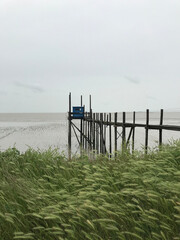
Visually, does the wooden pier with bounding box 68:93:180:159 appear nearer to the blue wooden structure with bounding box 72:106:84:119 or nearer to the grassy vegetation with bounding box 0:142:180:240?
the blue wooden structure with bounding box 72:106:84:119

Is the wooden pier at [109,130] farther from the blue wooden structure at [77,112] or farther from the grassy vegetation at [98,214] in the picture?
the grassy vegetation at [98,214]

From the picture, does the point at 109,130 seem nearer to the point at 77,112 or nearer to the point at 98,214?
the point at 77,112

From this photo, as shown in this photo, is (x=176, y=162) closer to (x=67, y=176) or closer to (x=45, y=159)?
(x=67, y=176)

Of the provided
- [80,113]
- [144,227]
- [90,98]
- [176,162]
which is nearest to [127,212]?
[144,227]

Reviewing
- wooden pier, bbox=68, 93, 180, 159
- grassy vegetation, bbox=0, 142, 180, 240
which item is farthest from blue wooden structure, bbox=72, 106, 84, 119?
grassy vegetation, bbox=0, 142, 180, 240

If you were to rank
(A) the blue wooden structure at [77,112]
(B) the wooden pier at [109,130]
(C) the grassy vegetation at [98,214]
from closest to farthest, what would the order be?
(C) the grassy vegetation at [98,214]
(B) the wooden pier at [109,130]
(A) the blue wooden structure at [77,112]

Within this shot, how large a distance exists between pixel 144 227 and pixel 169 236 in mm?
310

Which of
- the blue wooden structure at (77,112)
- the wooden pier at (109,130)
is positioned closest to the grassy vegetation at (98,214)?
the wooden pier at (109,130)

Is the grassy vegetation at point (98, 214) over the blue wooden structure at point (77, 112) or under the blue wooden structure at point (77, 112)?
under

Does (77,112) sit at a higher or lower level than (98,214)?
higher

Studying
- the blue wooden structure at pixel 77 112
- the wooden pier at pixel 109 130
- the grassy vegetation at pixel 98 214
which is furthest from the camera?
the blue wooden structure at pixel 77 112

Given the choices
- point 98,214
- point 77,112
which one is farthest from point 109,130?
point 98,214

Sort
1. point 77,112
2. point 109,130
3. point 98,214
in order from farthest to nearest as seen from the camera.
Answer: point 77,112 → point 109,130 → point 98,214

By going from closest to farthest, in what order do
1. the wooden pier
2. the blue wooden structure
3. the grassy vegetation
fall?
the grassy vegetation
the wooden pier
the blue wooden structure
